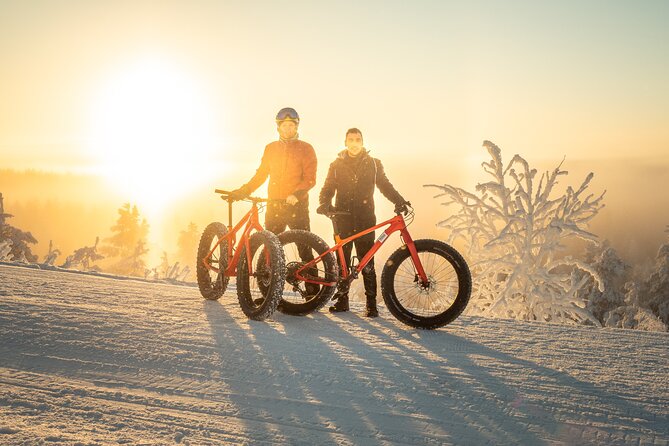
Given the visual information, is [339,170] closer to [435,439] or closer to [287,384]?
[287,384]

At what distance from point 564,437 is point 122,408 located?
87.9 inches

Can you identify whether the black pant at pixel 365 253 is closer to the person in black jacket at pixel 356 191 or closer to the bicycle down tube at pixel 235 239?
the person in black jacket at pixel 356 191

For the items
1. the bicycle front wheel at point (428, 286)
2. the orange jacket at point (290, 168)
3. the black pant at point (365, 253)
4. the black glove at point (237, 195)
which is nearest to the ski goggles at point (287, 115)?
the orange jacket at point (290, 168)

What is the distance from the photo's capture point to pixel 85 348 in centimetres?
377

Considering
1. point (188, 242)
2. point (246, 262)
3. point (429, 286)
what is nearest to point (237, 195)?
point (246, 262)

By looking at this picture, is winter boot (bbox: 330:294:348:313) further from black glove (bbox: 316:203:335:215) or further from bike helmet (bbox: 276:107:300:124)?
bike helmet (bbox: 276:107:300:124)

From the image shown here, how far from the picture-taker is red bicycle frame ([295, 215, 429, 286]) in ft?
16.7

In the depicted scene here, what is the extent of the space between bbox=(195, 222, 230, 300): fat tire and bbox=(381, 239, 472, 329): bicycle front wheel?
2.10 meters

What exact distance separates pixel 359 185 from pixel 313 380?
3060mm

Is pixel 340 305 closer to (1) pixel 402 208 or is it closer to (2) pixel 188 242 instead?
(1) pixel 402 208

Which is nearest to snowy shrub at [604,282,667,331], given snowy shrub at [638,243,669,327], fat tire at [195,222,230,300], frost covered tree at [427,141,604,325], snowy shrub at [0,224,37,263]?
snowy shrub at [638,243,669,327]

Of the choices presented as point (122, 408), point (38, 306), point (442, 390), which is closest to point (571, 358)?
point (442, 390)

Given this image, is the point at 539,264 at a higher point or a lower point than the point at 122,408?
higher

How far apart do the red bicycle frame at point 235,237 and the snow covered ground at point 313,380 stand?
82cm
